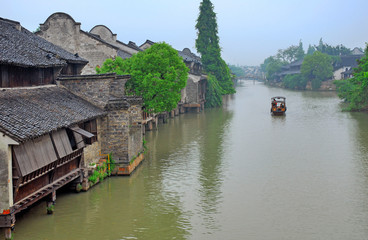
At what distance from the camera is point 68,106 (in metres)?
A: 20.8

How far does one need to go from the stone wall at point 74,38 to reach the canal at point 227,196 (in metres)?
10.8

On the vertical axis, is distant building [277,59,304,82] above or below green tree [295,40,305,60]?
below

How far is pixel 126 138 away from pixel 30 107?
6.44 metres

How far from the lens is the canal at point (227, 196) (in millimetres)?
16344

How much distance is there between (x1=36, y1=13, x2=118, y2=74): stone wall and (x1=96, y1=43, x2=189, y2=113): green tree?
24.0 ft

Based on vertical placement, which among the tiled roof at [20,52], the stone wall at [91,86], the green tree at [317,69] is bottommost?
the stone wall at [91,86]

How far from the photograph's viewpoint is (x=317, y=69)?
107062 mm

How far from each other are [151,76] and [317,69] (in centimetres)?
8243

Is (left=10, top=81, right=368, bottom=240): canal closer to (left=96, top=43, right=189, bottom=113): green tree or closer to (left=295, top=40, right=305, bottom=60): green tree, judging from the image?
(left=96, top=43, right=189, bottom=113): green tree

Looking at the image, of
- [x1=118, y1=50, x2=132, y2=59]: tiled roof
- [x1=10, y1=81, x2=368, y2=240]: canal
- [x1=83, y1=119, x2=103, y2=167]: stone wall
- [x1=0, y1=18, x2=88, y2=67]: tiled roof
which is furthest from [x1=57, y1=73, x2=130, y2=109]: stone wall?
[x1=118, y1=50, x2=132, y2=59]: tiled roof

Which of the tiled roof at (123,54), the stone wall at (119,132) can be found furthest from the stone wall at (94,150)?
the tiled roof at (123,54)

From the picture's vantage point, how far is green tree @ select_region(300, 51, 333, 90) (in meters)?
106

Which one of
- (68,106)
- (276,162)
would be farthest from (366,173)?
(68,106)

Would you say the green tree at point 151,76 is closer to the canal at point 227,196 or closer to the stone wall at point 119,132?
the canal at point 227,196
